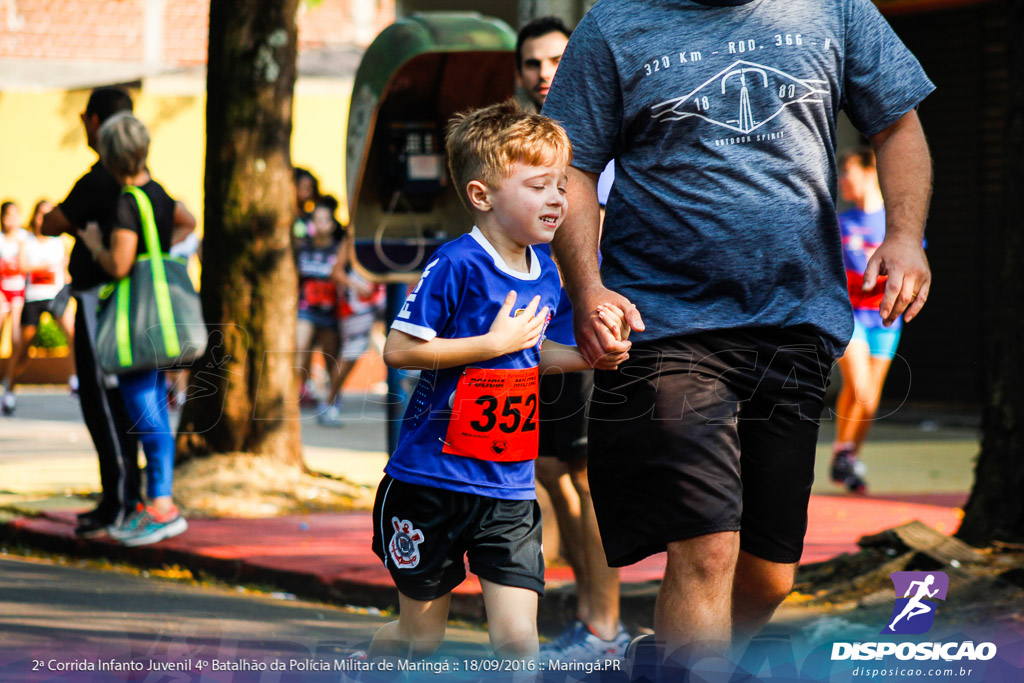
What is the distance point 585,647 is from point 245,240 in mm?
3903

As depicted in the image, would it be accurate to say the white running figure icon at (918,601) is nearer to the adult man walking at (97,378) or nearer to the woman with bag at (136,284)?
the woman with bag at (136,284)

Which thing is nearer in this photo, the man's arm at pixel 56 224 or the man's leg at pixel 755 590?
the man's leg at pixel 755 590

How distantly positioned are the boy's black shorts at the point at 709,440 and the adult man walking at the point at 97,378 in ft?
12.0

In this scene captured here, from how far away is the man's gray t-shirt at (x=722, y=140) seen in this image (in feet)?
10.9

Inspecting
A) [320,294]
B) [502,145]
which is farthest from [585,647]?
[320,294]

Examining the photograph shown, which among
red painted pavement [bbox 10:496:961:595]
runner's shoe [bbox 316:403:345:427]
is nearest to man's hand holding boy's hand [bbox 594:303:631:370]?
red painted pavement [bbox 10:496:961:595]

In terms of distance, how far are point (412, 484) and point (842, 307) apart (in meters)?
1.18

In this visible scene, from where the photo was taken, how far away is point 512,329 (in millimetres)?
3252

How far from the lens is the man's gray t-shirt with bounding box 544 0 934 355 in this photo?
333 cm

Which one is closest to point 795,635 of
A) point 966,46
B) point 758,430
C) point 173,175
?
point 758,430

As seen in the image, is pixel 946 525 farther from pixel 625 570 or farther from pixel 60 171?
pixel 60 171

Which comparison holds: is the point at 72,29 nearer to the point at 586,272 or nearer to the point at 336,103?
the point at 336,103

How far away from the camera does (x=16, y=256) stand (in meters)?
14.8

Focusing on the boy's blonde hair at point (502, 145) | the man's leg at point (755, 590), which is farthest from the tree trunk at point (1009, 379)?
the boy's blonde hair at point (502, 145)
